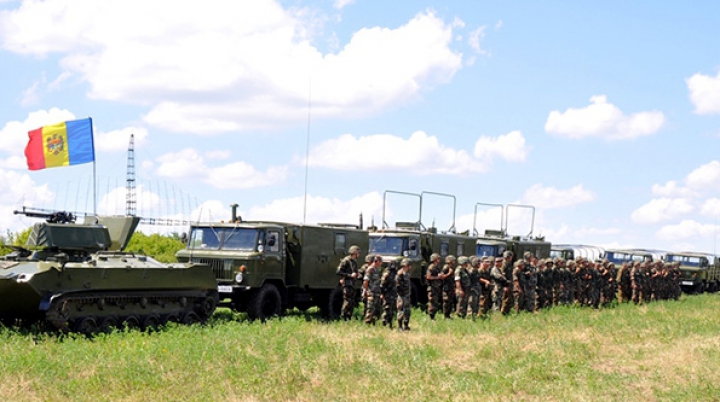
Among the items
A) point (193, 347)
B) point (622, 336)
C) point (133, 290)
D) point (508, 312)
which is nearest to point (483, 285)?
point (508, 312)

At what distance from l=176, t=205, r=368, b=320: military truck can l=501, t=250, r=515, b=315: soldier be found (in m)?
3.74

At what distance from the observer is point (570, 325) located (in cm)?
1912

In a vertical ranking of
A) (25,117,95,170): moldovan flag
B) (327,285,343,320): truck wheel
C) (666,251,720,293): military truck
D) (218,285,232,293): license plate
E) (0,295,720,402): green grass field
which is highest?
(25,117,95,170): moldovan flag

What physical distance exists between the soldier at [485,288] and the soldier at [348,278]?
349 centimetres

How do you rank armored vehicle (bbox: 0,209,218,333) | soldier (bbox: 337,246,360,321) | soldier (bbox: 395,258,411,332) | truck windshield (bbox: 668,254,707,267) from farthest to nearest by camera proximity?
truck windshield (bbox: 668,254,707,267)
soldier (bbox: 337,246,360,321)
soldier (bbox: 395,258,411,332)
armored vehicle (bbox: 0,209,218,333)

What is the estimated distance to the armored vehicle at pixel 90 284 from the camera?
51.6 ft

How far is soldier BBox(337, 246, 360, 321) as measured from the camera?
741 inches

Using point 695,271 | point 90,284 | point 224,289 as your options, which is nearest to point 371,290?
point 224,289

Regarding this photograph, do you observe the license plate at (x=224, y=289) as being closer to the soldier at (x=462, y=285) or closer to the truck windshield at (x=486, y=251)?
the soldier at (x=462, y=285)

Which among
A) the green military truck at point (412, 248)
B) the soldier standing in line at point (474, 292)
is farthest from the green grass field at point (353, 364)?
the green military truck at point (412, 248)

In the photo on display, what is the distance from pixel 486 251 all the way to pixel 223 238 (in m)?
11.3

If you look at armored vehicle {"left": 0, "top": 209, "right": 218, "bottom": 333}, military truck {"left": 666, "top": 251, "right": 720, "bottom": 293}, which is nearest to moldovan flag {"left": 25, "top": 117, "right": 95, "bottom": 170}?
armored vehicle {"left": 0, "top": 209, "right": 218, "bottom": 333}

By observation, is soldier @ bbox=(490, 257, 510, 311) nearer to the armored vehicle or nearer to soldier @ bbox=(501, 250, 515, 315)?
soldier @ bbox=(501, 250, 515, 315)

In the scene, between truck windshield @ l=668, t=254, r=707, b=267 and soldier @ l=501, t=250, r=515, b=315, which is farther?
truck windshield @ l=668, t=254, r=707, b=267
